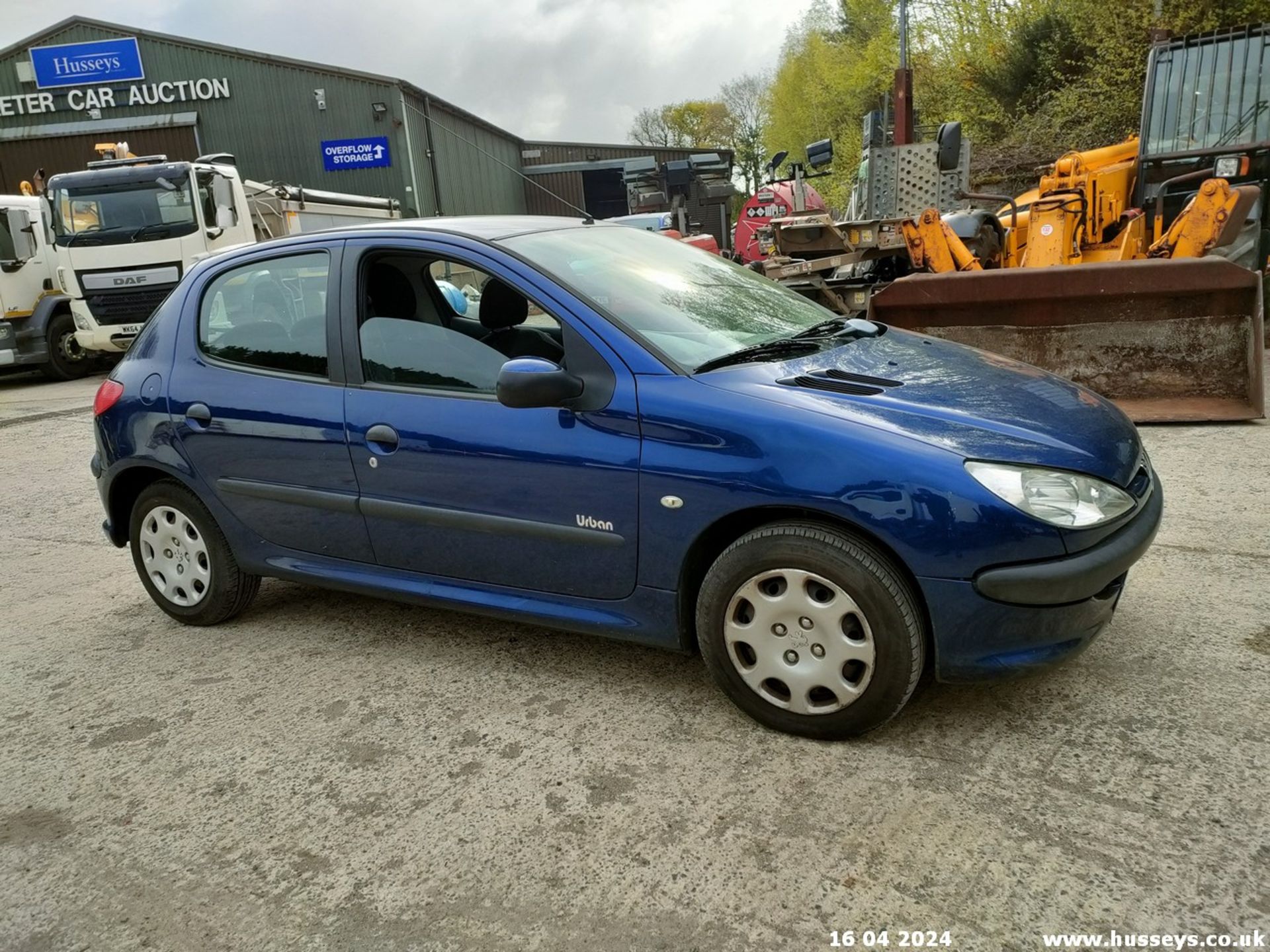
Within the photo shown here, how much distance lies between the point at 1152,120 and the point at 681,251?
7.05 meters

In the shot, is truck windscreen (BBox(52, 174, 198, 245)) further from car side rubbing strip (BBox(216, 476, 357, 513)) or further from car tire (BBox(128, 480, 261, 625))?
car side rubbing strip (BBox(216, 476, 357, 513))

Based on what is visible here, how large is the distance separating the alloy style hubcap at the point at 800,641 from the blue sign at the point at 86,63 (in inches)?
1057

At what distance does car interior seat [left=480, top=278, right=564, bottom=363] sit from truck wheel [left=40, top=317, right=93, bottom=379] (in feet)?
42.4

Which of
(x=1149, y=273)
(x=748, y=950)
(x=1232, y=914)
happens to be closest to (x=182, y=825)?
(x=748, y=950)

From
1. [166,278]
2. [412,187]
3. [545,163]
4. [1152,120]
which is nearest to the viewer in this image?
[1152,120]

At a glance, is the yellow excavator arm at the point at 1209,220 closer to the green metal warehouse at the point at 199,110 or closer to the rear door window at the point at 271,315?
the rear door window at the point at 271,315

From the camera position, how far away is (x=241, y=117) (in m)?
24.1

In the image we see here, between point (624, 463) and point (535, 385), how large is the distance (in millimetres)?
355

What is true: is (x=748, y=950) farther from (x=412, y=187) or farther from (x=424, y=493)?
(x=412, y=187)

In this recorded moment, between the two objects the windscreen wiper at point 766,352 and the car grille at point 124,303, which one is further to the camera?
the car grille at point 124,303

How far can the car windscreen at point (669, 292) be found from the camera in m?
3.03

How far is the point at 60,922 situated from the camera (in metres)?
2.23

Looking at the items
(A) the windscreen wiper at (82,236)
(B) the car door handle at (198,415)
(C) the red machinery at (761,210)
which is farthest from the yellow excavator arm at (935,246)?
(A) the windscreen wiper at (82,236)

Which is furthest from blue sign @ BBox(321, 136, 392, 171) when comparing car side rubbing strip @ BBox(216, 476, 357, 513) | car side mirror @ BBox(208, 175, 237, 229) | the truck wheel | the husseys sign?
car side rubbing strip @ BBox(216, 476, 357, 513)
